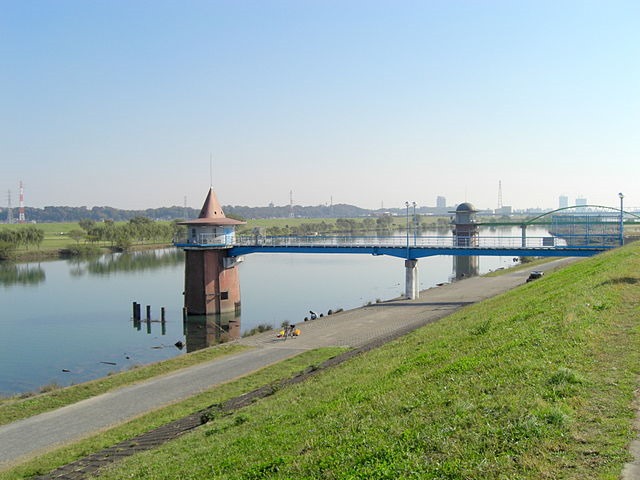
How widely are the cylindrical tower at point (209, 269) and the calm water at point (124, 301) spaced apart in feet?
6.84

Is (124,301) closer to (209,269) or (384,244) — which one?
(209,269)

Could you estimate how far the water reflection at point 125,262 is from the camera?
80.9 metres

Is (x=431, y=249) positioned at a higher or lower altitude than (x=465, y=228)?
lower

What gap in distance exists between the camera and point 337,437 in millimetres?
9000

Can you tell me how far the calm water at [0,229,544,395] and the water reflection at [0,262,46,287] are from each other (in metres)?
0.13

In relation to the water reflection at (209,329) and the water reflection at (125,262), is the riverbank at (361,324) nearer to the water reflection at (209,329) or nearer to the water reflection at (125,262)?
the water reflection at (209,329)

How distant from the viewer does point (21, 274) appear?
7644 centimetres

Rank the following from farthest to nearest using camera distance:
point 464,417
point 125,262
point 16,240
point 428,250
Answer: point 16,240, point 125,262, point 428,250, point 464,417

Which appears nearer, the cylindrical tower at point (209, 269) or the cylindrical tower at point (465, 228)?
the cylindrical tower at point (209, 269)

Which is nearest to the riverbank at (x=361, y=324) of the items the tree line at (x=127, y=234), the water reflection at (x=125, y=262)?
the water reflection at (x=125, y=262)

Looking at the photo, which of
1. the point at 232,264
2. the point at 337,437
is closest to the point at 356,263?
the point at 232,264

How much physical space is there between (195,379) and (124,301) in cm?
3235

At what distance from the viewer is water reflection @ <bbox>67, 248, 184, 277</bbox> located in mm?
80875

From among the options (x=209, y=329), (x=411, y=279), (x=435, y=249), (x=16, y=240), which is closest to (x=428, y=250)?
(x=435, y=249)
